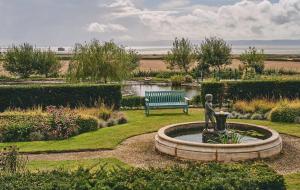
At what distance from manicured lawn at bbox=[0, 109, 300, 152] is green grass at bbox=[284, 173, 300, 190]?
523 cm

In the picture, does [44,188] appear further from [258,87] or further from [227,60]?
[227,60]

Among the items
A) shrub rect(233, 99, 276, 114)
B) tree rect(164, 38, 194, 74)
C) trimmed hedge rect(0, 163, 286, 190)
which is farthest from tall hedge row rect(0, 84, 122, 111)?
tree rect(164, 38, 194, 74)

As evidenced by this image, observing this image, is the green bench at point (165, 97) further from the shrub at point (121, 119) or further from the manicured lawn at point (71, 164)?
the manicured lawn at point (71, 164)

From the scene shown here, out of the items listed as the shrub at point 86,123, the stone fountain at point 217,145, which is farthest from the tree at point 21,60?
the stone fountain at point 217,145

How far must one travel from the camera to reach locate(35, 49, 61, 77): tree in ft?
152

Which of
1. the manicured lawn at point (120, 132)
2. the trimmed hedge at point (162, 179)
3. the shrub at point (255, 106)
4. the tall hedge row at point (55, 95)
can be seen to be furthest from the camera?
the tall hedge row at point (55, 95)

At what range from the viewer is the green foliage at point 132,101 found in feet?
78.4

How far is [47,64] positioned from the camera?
47.3 meters

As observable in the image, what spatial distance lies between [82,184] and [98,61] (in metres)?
21.1

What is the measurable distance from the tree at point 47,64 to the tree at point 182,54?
12.5 metres

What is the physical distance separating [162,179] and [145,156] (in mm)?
5197

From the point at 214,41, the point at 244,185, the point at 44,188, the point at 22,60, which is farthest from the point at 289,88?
the point at 22,60

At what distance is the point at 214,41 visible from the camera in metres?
45.5

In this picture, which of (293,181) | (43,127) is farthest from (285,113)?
(43,127)
